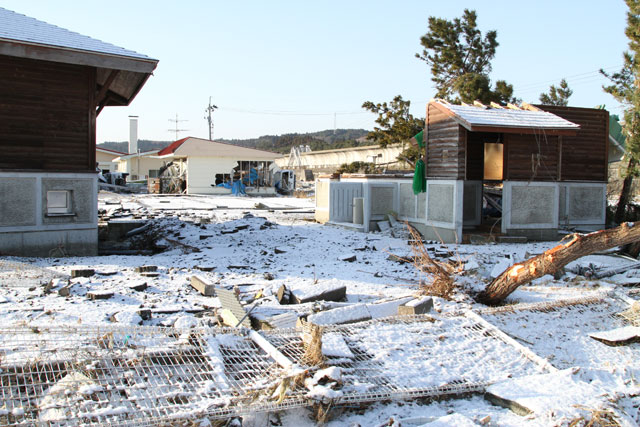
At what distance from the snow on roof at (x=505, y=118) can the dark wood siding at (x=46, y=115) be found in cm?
910

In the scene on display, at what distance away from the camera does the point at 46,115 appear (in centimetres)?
1179

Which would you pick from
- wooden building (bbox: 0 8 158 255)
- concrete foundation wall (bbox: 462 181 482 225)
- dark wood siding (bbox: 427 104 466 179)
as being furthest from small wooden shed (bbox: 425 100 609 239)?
wooden building (bbox: 0 8 158 255)

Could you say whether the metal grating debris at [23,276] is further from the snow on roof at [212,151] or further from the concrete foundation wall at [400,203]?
the snow on roof at [212,151]

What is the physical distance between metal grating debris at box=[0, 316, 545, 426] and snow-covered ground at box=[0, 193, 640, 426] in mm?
39

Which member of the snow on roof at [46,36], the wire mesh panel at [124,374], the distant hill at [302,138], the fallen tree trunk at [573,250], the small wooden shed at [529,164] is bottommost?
the wire mesh panel at [124,374]

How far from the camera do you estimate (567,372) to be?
4.79 metres

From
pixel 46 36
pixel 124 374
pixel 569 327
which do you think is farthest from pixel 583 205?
pixel 124 374

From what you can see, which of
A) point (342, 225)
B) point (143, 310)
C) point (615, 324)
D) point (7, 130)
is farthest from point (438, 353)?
point (342, 225)

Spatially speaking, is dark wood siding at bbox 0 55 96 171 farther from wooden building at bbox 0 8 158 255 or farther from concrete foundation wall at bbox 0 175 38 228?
concrete foundation wall at bbox 0 175 38 228

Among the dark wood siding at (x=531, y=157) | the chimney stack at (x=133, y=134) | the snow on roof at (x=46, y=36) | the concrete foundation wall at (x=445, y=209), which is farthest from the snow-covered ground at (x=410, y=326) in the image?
the chimney stack at (x=133, y=134)

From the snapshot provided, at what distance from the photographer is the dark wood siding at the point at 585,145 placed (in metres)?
16.5

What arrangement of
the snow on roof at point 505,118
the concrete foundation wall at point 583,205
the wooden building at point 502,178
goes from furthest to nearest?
1. the concrete foundation wall at point 583,205
2. the wooden building at point 502,178
3. the snow on roof at point 505,118

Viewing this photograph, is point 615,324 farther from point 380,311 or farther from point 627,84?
point 627,84

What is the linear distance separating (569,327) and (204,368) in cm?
449
